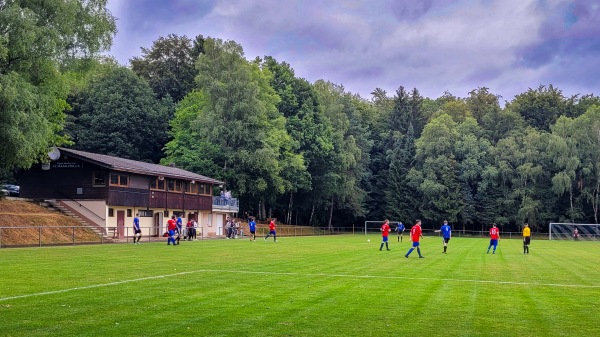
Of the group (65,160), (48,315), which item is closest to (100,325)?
(48,315)

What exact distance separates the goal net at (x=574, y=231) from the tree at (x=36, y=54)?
59603 mm

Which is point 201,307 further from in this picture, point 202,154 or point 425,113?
point 425,113

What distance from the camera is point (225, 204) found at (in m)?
68.8

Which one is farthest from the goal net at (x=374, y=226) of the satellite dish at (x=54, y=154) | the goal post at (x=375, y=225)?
the satellite dish at (x=54, y=154)

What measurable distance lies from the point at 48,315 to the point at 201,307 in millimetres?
2928

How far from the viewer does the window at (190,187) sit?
6222 centimetres

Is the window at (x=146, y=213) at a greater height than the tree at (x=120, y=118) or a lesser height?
lesser

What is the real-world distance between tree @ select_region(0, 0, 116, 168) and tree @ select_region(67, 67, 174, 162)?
35175mm

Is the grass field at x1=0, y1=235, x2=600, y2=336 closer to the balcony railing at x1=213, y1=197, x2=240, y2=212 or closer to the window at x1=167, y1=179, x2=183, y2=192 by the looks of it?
the window at x1=167, y1=179, x2=183, y2=192

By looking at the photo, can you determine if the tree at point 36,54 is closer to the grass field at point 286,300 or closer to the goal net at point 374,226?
the grass field at point 286,300

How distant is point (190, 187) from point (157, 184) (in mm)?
6222

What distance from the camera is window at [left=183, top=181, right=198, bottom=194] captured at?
62.2 m

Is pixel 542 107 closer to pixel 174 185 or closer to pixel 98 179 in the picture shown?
pixel 174 185

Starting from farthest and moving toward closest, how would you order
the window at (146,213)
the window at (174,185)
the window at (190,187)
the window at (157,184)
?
1. the window at (190,187)
2. the window at (174,185)
3. the window at (157,184)
4. the window at (146,213)
